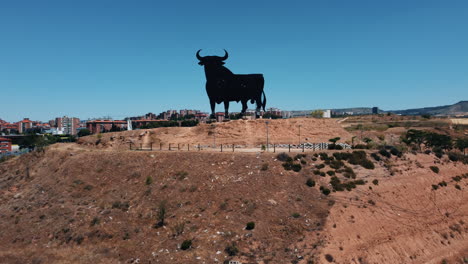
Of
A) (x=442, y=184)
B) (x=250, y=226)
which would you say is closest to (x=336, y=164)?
(x=442, y=184)

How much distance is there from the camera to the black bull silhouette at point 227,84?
44.7m

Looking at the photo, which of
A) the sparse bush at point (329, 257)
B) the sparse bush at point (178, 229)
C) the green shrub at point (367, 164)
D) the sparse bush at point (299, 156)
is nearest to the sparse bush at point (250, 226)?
the sparse bush at point (178, 229)

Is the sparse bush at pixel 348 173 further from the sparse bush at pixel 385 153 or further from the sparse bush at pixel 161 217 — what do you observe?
the sparse bush at pixel 161 217

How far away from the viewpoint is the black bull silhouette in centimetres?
4472

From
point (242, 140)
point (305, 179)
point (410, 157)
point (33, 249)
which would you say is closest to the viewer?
point (33, 249)

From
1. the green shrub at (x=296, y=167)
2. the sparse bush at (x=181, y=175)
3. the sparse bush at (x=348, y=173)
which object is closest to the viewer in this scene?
the sparse bush at (x=348, y=173)

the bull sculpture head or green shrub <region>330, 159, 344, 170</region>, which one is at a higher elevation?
the bull sculpture head

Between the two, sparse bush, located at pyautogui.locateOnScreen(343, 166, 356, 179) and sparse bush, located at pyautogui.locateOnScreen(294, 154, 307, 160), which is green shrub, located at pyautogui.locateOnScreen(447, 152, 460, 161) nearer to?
sparse bush, located at pyautogui.locateOnScreen(343, 166, 356, 179)

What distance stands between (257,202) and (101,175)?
59.8 ft

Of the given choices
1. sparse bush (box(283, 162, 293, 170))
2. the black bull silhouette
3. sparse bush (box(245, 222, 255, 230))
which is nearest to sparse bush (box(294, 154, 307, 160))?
sparse bush (box(283, 162, 293, 170))

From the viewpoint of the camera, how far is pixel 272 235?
21188 mm

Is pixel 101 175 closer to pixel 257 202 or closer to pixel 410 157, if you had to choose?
pixel 257 202

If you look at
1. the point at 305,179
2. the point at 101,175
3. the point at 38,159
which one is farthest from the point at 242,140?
the point at 38,159

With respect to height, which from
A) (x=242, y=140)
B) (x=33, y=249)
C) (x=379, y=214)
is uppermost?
(x=242, y=140)
